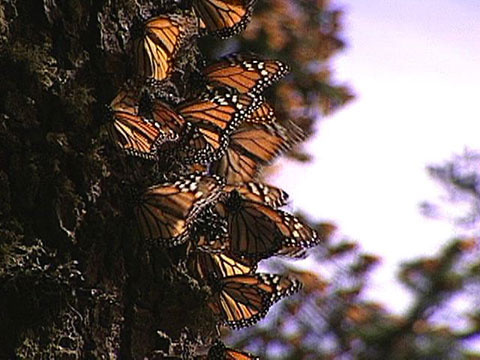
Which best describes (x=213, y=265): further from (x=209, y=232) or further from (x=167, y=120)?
(x=167, y=120)

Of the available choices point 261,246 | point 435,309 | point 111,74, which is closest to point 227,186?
point 261,246

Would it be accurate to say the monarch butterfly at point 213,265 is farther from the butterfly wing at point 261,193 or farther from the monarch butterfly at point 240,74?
the monarch butterfly at point 240,74

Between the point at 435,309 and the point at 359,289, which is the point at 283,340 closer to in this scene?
the point at 359,289

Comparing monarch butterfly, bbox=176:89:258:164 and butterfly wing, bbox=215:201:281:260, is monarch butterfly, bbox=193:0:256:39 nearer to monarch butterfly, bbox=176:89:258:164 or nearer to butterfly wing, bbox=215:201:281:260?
monarch butterfly, bbox=176:89:258:164

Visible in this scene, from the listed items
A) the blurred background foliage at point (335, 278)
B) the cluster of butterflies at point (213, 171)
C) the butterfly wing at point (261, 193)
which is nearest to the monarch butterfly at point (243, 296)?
the cluster of butterflies at point (213, 171)

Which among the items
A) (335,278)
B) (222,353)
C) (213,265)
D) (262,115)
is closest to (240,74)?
(262,115)

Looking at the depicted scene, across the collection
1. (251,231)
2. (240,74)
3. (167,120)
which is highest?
(240,74)

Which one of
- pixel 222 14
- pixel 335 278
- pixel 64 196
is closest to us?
pixel 64 196
